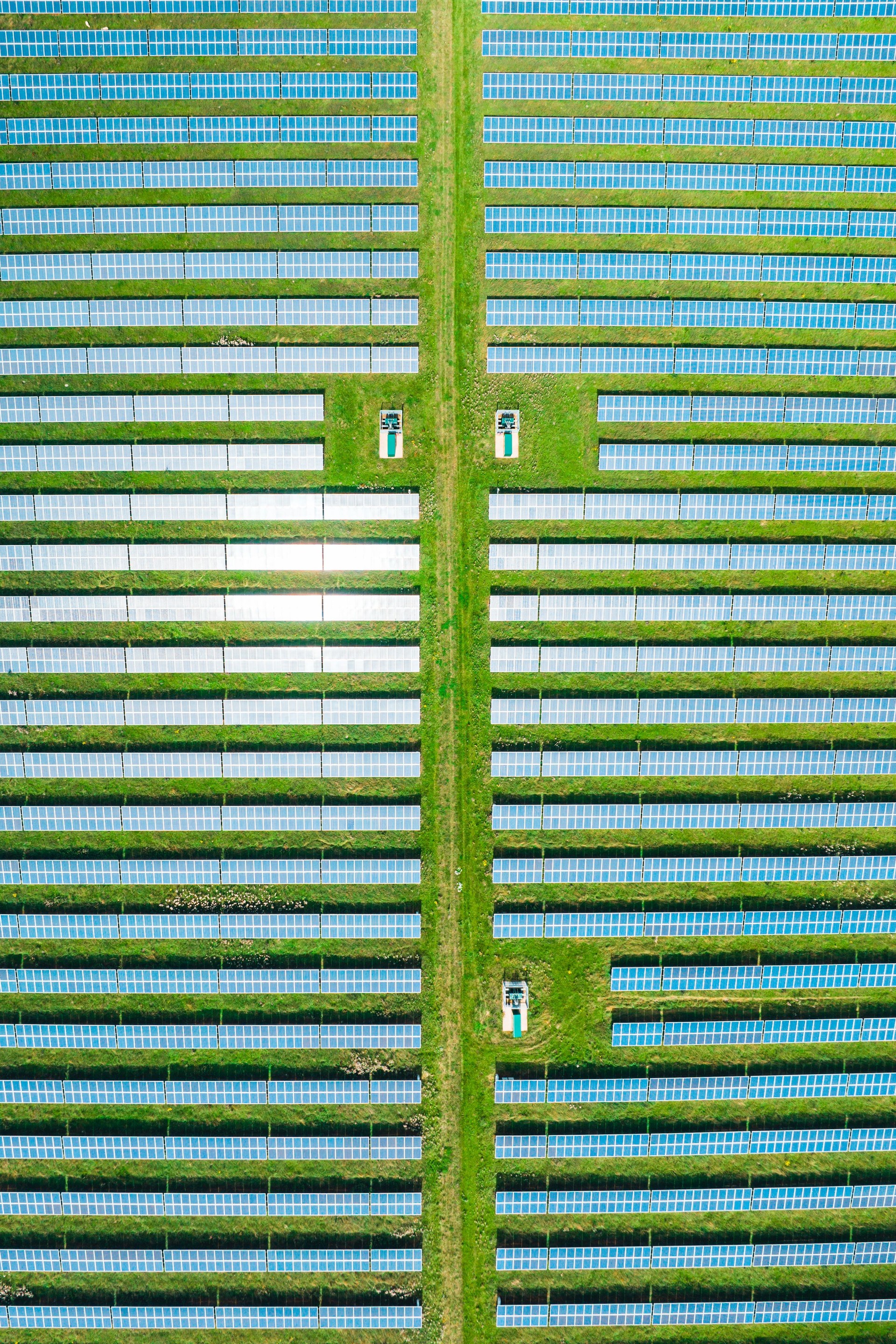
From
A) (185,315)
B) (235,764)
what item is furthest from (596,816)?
(185,315)

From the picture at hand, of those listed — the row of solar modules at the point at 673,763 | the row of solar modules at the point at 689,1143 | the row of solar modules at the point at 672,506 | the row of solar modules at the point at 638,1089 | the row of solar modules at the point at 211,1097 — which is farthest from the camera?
the row of solar modules at the point at 672,506

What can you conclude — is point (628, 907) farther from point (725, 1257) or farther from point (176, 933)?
point (176, 933)

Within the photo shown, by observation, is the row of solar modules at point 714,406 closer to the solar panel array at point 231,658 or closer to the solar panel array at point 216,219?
the solar panel array at point 216,219

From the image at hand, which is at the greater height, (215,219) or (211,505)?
(215,219)

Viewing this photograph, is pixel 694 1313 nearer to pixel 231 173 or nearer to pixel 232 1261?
pixel 232 1261

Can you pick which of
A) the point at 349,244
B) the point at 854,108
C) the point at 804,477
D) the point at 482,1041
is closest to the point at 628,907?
the point at 482,1041

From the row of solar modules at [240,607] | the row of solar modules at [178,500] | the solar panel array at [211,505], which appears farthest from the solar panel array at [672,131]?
the row of solar modules at [240,607]
